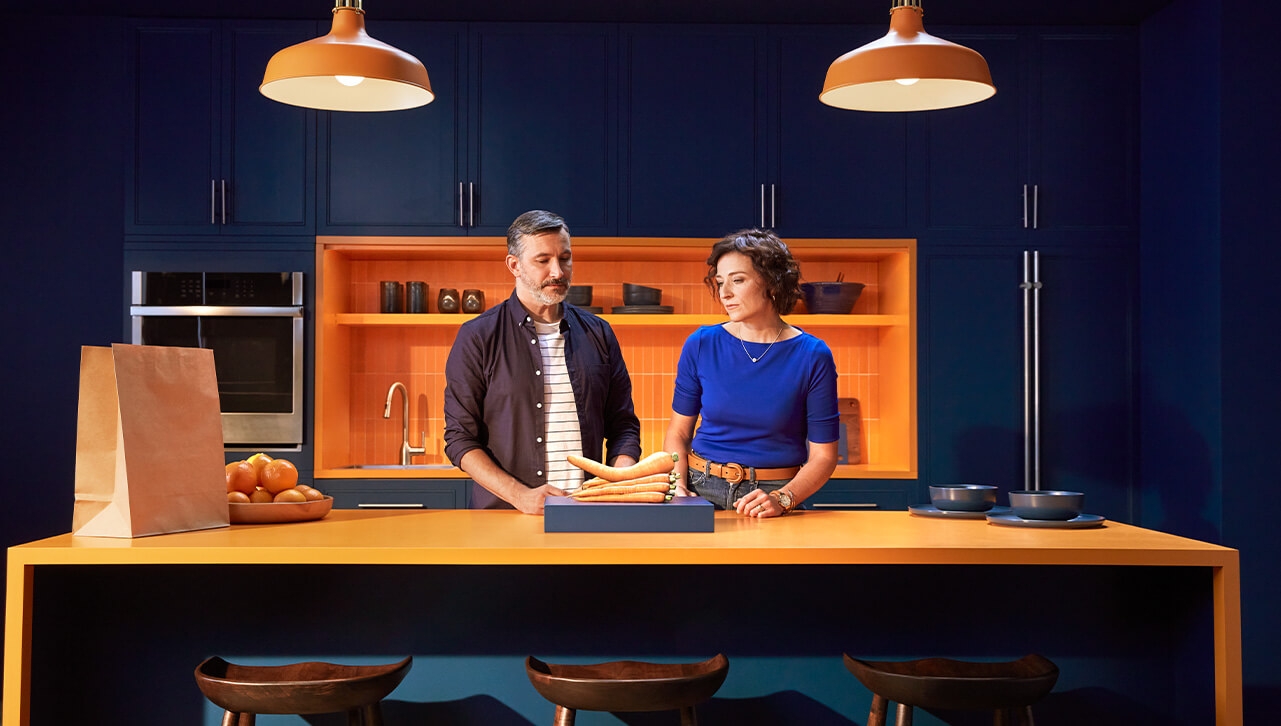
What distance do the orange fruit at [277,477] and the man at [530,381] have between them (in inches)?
18.7

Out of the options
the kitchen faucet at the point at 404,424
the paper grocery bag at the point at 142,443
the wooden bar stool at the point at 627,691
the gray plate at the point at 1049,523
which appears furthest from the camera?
the kitchen faucet at the point at 404,424

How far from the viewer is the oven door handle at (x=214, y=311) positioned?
4.13m

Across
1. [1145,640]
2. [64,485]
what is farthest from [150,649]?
[64,485]

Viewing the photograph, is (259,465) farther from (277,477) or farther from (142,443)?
(142,443)

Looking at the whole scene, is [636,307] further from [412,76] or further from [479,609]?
Result: [479,609]

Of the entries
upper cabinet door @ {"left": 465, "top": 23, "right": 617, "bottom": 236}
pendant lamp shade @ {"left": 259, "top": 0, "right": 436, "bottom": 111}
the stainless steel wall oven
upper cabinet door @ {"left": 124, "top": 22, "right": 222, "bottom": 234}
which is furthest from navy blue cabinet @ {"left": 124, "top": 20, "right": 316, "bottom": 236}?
pendant lamp shade @ {"left": 259, "top": 0, "right": 436, "bottom": 111}

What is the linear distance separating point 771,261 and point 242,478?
1395 mm

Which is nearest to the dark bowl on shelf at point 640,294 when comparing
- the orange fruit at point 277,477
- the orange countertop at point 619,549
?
the orange fruit at point 277,477

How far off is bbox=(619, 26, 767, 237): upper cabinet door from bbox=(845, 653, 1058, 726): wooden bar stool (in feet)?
8.45

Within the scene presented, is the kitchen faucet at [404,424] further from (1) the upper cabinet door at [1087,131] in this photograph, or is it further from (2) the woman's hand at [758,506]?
(1) the upper cabinet door at [1087,131]

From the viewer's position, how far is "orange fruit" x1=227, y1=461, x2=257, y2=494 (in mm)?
2223

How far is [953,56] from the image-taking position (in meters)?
2.27

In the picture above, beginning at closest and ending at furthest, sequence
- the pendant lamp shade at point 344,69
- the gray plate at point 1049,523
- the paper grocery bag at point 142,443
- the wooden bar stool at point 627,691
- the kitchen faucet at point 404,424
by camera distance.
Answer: the wooden bar stool at point 627,691, the paper grocery bag at point 142,443, the gray plate at point 1049,523, the pendant lamp shade at point 344,69, the kitchen faucet at point 404,424

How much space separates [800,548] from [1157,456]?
291cm
